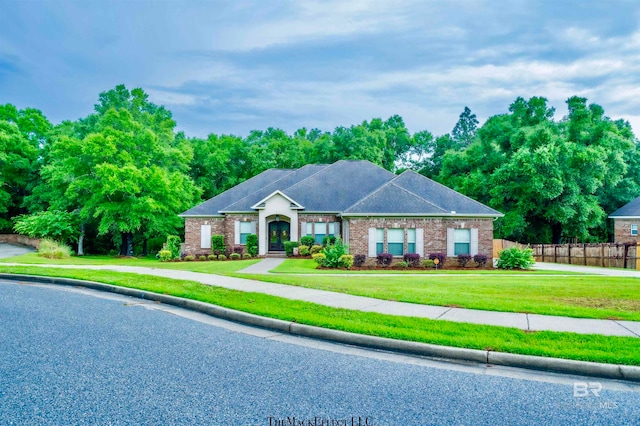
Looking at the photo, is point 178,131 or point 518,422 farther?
point 178,131

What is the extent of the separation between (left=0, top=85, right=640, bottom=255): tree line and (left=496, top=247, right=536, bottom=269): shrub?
13.6 meters

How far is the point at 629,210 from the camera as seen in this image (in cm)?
3888

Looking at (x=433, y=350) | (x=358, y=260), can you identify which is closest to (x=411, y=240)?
(x=358, y=260)

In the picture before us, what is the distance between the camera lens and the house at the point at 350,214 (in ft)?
81.1

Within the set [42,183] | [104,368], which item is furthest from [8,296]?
[42,183]

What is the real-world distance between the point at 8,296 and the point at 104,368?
23.4 ft

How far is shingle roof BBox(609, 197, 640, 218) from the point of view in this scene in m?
38.2

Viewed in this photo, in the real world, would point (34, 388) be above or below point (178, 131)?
below

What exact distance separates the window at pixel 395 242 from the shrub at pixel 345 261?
3.20 metres

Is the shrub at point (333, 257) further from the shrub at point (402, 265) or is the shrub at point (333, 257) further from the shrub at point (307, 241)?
the shrub at point (307, 241)

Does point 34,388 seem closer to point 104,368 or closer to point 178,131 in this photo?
point 104,368

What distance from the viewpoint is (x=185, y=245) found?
31406 millimetres

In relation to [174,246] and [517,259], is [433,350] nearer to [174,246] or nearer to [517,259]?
[517,259]

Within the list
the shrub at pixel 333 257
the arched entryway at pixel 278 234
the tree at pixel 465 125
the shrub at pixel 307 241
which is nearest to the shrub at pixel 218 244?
the arched entryway at pixel 278 234
